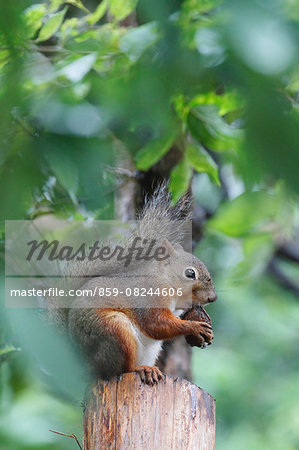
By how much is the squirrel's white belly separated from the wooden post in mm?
308

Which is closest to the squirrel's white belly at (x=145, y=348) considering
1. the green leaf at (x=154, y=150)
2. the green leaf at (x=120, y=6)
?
the green leaf at (x=154, y=150)

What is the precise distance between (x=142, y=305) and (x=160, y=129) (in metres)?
0.62

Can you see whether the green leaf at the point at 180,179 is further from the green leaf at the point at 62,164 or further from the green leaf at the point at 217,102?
the green leaf at the point at 62,164

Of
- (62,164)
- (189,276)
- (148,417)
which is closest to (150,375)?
(148,417)

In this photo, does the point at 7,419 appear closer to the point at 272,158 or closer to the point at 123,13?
the point at 123,13

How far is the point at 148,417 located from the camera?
1.63 metres

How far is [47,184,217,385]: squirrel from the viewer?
1.91 metres

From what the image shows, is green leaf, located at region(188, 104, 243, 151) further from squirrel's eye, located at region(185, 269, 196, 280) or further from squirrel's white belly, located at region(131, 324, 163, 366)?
squirrel's white belly, located at region(131, 324, 163, 366)

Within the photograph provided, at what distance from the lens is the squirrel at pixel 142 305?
191 cm

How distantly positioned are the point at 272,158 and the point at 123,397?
112 centimetres

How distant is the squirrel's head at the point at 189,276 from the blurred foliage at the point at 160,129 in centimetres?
25

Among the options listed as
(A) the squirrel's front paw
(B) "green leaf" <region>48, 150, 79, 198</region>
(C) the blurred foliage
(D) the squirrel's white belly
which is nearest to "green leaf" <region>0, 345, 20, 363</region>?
(C) the blurred foliage

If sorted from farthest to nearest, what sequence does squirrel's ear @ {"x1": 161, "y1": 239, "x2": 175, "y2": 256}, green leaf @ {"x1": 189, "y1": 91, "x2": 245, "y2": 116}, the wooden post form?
squirrel's ear @ {"x1": 161, "y1": 239, "x2": 175, "y2": 256}
green leaf @ {"x1": 189, "y1": 91, "x2": 245, "y2": 116}
the wooden post

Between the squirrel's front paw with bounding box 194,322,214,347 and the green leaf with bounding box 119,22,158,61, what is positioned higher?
the green leaf with bounding box 119,22,158,61
